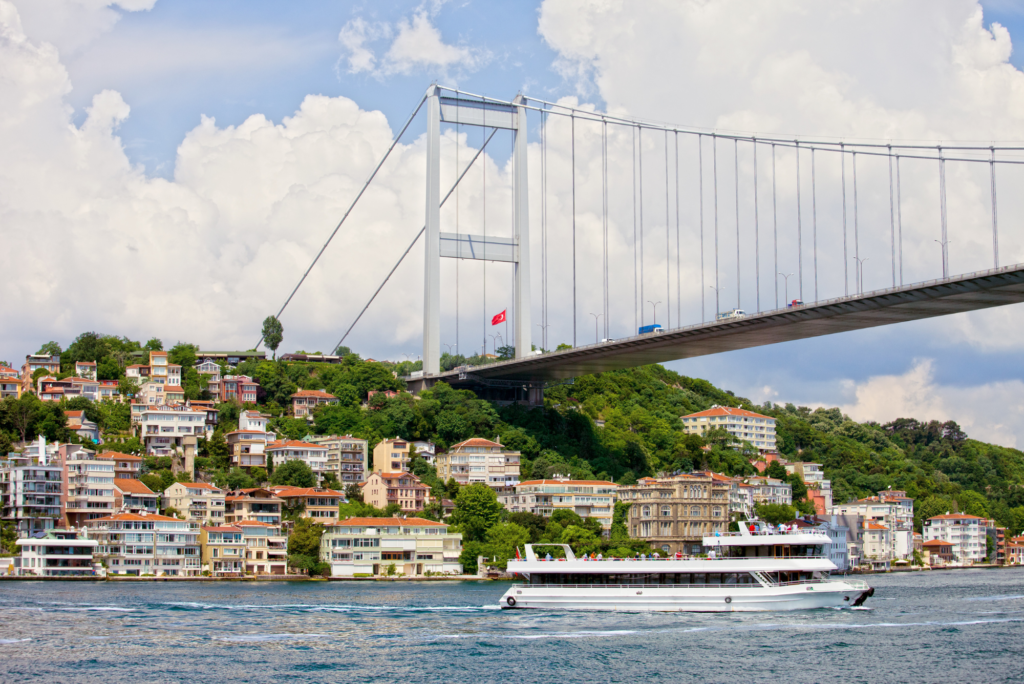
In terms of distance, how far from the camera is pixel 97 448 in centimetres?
6688

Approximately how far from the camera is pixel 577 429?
2960 inches

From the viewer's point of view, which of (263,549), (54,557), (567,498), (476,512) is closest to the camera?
(54,557)

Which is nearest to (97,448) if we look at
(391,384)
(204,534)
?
(204,534)

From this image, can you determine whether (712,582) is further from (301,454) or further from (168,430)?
(168,430)

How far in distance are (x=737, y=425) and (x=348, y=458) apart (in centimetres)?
3817

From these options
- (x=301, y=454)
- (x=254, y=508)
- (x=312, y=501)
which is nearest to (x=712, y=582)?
(x=254, y=508)

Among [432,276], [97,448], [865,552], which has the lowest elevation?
[865,552]

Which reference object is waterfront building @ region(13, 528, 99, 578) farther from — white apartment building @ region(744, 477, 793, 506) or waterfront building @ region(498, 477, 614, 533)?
white apartment building @ region(744, 477, 793, 506)

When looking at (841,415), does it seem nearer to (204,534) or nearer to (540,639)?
(204,534)

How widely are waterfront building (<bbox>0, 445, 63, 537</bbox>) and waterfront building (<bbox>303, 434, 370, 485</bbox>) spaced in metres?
14.6

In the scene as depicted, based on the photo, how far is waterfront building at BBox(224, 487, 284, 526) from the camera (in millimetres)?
59844

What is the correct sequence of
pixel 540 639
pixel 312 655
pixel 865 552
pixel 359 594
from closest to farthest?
pixel 312 655 < pixel 540 639 < pixel 359 594 < pixel 865 552

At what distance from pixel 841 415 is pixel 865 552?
121ft

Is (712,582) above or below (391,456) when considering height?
below
